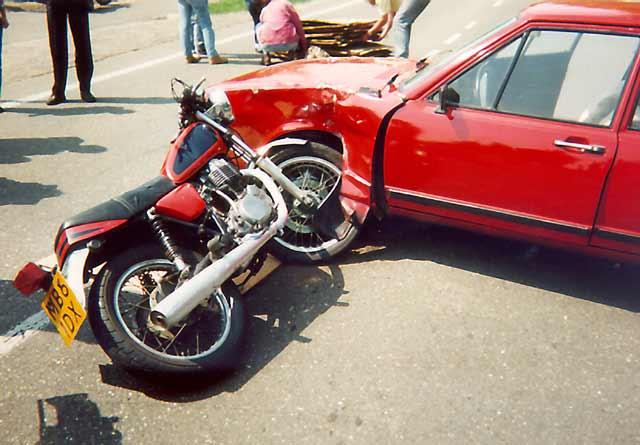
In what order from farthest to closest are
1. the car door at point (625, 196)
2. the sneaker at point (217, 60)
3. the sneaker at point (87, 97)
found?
the sneaker at point (217, 60) → the sneaker at point (87, 97) → the car door at point (625, 196)

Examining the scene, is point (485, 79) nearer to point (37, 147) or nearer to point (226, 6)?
point (37, 147)

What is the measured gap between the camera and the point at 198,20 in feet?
29.6

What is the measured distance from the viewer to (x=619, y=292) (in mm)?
3471

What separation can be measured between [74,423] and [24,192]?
288cm

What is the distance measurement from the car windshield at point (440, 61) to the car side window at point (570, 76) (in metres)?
0.23

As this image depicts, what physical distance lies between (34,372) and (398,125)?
94.8 inches

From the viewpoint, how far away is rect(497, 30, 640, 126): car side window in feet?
9.81

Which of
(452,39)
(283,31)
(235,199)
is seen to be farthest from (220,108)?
(452,39)

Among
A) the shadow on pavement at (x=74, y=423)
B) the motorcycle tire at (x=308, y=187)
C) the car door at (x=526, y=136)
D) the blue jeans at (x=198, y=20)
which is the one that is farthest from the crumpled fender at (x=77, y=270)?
the blue jeans at (x=198, y=20)

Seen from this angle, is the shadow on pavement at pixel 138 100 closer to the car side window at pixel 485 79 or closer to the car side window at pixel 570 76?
the car side window at pixel 485 79

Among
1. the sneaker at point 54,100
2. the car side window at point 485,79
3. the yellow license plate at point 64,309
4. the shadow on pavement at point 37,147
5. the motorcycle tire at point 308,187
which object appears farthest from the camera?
the sneaker at point 54,100

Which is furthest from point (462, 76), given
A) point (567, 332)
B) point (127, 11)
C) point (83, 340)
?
point (127, 11)

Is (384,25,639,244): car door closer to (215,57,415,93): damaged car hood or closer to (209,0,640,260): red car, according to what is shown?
(209,0,640,260): red car

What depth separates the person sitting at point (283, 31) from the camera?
6648 mm
